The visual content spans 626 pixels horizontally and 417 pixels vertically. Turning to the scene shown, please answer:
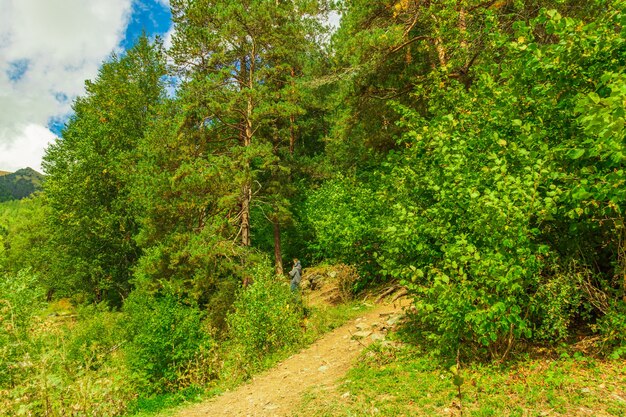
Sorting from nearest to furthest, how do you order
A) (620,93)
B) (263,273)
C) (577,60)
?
(620,93), (577,60), (263,273)

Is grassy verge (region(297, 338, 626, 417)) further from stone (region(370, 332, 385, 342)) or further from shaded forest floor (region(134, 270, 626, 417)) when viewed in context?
stone (region(370, 332, 385, 342))

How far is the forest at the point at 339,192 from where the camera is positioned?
437 cm

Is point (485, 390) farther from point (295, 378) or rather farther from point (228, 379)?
point (228, 379)

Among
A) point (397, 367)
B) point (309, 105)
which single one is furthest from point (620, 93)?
point (309, 105)

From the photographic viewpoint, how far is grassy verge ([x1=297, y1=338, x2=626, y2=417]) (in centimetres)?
391

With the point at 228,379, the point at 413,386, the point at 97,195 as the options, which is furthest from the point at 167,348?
the point at 97,195

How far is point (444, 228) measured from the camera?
5102 millimetres

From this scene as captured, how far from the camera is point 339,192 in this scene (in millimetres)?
12984

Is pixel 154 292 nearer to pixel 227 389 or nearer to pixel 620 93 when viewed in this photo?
pixel 227 389

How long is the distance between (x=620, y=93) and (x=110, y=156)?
24446mm

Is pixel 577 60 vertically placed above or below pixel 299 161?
below

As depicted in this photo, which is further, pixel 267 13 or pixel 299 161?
pixel 299 161

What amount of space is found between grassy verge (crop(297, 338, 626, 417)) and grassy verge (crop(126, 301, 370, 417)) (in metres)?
3.12

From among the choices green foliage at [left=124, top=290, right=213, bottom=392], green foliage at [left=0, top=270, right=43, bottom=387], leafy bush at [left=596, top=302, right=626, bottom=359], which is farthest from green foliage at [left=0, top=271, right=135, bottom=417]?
leafy bush at [left=596, top=302, right=626, bottom=359]
